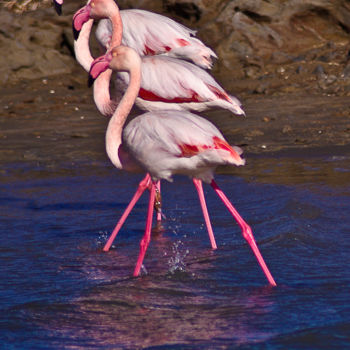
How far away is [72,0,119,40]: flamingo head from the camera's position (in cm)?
671

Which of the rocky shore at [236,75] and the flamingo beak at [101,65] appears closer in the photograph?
the flamingo beak at [101,65]

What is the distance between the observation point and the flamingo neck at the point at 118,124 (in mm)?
5457

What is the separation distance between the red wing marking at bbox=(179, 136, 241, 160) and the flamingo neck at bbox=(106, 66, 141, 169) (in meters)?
0.48

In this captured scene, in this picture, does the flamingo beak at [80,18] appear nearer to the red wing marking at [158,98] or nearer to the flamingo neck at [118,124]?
the red wing marking at [158,98]

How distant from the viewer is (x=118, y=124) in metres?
5.49

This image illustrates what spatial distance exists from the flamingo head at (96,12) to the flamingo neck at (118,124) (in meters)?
1.34

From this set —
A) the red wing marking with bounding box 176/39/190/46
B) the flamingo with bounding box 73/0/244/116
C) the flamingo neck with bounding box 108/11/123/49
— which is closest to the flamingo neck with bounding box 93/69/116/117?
the flamingo with bounding box 73/0/244/116

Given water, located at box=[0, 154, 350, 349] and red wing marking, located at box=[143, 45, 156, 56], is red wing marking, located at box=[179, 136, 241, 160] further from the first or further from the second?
red wing marking, located at box=[143, 45, 156, 56]

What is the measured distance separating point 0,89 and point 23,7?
94.0 inches

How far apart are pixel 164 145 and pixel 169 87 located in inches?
53.2

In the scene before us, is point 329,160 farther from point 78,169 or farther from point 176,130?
point 176,130

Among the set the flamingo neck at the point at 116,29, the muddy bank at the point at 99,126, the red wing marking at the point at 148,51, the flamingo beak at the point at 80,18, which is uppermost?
the flamingo neck at the point at 116,29

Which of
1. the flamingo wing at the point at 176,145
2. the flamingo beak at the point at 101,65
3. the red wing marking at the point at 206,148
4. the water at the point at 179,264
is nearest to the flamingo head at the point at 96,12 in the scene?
the flamingo beak at the point at 101,65

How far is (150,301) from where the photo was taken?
464 centimetres
